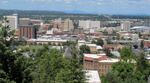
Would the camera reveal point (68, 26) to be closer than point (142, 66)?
No

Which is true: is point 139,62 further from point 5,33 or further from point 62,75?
point 5,33

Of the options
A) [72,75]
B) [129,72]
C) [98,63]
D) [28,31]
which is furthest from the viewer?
[28,31]

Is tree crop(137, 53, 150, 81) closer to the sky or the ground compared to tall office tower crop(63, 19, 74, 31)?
closer to the sky

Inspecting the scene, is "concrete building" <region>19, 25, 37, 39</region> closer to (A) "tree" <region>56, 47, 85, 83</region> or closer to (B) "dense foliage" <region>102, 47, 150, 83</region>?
(B) "dense foliage" <region>102, 47, 150, 83</region>

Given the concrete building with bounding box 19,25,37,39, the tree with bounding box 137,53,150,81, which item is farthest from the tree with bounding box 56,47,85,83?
the concrete building with bounding box 19,25,37,39

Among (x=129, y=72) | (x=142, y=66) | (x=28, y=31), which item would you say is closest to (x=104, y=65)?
(x=142, y=66)

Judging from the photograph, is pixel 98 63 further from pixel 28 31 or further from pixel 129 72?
pixel 28 31

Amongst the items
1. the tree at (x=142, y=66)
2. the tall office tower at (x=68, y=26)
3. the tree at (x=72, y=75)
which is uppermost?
the tree at (x=72, y=75)

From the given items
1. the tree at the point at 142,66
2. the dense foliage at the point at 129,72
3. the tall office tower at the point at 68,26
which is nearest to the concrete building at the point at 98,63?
the dense foliage at the point at 129,72

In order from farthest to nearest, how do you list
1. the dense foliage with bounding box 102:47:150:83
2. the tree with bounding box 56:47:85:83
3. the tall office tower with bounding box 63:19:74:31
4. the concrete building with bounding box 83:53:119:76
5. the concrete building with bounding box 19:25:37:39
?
the tall office tower with bounding box 63:19:74:31, the concrete building with bounding box 19:25:37:39, the concrete building with bounding box 83:53:119:76, the dense foliage with bounding box 102:47:150:83, the tree with bounding box 56:47:85:83

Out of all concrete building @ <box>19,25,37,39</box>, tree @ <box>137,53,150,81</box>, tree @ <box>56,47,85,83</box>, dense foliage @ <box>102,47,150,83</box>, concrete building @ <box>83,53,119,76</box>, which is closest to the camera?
tree @ <box>56,47,85,83</box>

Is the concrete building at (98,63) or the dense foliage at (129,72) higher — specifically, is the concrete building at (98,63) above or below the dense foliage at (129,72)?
below

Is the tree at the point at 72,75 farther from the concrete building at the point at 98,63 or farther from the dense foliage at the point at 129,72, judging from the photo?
the concrete building at the point at 98,63

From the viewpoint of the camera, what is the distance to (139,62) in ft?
136
